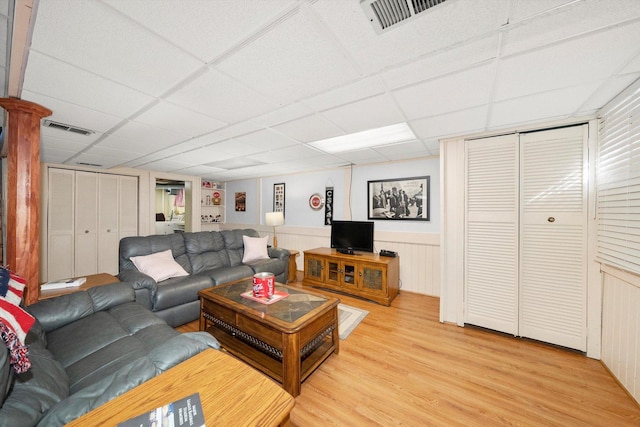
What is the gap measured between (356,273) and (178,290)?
2.39 meters

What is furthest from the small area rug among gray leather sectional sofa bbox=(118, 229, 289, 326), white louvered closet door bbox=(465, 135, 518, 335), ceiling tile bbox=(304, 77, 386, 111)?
ceiling tile bbox=(304, 77, 386, 111)

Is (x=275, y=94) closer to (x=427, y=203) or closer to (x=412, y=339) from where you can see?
(x=412, y=339)

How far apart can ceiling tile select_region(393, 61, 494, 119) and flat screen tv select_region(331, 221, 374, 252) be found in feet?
7.07

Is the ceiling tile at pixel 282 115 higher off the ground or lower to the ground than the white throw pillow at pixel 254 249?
higher

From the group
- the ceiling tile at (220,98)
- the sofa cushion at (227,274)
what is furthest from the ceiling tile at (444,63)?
the sofa cushion at (227,274)

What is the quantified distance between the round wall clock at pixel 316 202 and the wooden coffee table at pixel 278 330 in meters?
2.63

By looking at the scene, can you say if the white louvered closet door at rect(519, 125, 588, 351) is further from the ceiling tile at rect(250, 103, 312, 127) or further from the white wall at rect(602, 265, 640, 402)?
the ceiling tile at rect(250, 103, 312, 127)

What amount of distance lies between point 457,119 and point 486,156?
0.76 metres

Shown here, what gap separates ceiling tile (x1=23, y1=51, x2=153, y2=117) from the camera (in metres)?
1.43

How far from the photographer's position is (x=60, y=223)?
4262 mm

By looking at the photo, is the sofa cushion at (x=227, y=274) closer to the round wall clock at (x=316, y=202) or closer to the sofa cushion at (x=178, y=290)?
the sofa cushion at (x=178, y=290)

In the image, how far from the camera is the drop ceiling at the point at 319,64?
1.07 m

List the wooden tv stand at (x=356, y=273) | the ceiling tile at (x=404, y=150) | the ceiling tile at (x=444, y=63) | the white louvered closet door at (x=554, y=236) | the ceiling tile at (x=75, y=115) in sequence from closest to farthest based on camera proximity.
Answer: the ceiling tile at (x=444, y=63)
the ceiling tile at (x=75, y=115)
the white louvered closet door at (x=554, y=236)
the ceiling tile at (x=404, y=150)
the wooden tv stand at (x=356, y=273)

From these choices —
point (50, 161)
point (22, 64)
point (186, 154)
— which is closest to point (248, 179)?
point (186, 154)
